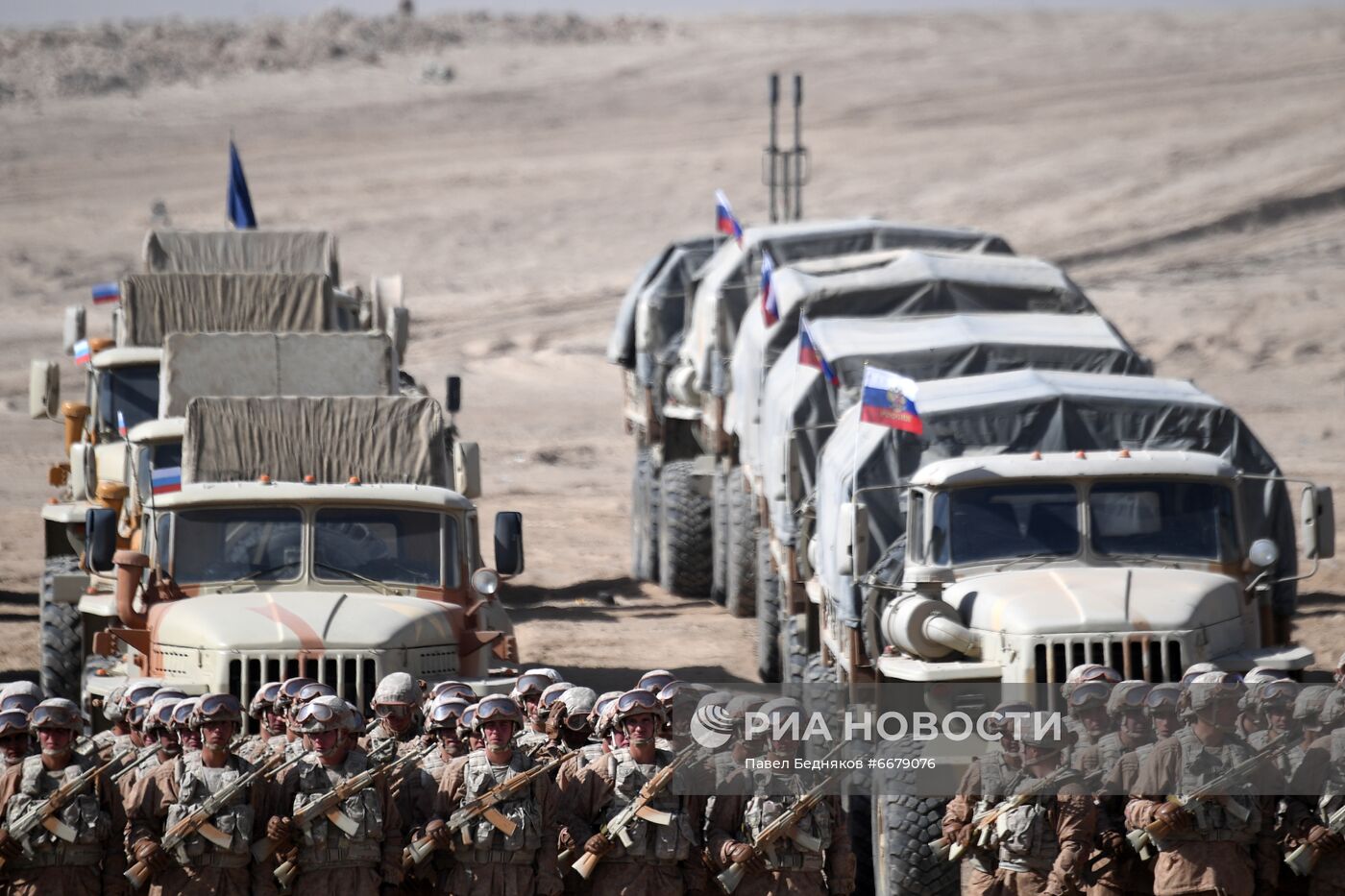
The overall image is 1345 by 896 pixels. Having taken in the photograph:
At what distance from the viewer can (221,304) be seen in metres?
18.9

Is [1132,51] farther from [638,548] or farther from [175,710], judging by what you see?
[175,710]

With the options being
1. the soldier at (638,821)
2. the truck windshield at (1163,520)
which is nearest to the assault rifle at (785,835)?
the soldier at (638,821)

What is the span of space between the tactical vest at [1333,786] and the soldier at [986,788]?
3.83 ft

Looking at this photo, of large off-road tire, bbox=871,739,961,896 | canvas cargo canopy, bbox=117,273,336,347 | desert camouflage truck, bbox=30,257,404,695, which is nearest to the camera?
large off-road tire, bbox=871,739,961,896

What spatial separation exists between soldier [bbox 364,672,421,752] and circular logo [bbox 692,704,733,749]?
4.83 ft

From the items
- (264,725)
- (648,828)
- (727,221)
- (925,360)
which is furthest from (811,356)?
(648,828)

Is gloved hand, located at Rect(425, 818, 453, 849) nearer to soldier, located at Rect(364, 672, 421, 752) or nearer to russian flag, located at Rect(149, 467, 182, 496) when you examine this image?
soldier, located at Rect(364, 672, 421, 752)

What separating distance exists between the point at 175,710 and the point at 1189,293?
28021 mm

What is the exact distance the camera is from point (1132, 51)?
56.4 m

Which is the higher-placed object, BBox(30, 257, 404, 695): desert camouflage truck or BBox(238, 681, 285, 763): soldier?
BBox(30, 257, 404, 695): desert camouflage truck

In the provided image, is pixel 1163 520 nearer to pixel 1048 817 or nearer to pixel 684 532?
pixel 1048 817

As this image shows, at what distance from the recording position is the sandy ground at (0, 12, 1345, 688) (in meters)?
29.7

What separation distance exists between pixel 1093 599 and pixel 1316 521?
1631 millimetres

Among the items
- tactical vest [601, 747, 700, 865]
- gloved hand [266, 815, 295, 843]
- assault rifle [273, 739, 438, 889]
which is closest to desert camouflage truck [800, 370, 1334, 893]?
tactical vest [601, 747, 700, 865]
